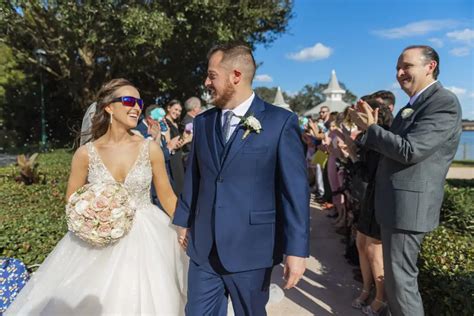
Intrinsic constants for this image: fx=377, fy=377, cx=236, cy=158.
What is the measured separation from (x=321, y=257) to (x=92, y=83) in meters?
16.2

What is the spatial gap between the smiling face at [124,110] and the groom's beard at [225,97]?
0.91 m

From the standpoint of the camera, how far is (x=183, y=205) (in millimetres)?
2652

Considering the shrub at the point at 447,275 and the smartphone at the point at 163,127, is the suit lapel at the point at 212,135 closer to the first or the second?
the shrub at the point at 447,275

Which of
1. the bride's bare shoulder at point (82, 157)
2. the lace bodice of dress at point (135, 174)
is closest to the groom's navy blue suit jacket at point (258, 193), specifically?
the lace bodice of dress at point (135, 174)

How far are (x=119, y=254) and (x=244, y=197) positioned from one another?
3.67ft

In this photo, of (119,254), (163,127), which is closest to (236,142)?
(119,254)

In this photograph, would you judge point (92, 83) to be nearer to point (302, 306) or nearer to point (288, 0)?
point (288, 0)

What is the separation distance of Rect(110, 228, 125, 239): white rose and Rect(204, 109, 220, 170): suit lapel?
2.92ft

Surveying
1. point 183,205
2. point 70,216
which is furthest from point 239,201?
point 70,216

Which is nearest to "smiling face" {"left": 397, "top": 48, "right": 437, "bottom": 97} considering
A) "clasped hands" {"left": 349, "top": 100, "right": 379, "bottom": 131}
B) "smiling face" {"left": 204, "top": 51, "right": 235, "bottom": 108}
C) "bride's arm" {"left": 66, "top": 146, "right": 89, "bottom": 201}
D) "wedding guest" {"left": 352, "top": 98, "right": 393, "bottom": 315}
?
"clasped hands" {"left": 349, "top": 100, "right": 379, "bottom": 131}

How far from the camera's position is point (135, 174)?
296 centimetres

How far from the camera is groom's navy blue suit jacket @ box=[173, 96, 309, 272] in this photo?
7.31ft

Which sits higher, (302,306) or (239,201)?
(239,201)

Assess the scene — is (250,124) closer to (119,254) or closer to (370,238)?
(119,254)
